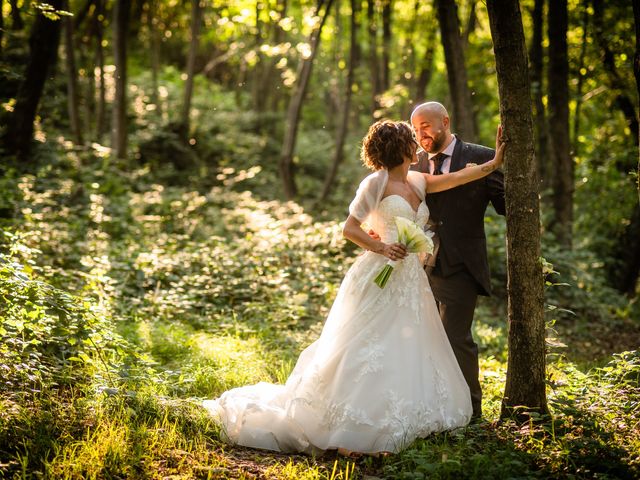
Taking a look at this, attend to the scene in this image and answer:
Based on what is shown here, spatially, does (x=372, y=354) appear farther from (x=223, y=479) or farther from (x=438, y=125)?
(x=438, y=125)

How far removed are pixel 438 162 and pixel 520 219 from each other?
116 cm

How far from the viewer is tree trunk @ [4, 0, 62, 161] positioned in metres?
11.6

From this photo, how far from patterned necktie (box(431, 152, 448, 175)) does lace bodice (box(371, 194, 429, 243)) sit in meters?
0.60

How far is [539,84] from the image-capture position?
13359mm

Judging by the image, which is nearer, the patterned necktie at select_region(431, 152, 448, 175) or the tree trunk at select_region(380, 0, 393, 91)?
the patterned necktie at select_region(431, 152, 448, 175)

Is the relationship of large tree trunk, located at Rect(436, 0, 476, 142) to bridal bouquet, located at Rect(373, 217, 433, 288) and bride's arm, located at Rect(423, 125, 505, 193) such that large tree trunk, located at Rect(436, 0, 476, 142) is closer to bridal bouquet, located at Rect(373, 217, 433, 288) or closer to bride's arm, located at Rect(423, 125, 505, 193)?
bride's arm, located at Rect(423, 125, 505, 193)

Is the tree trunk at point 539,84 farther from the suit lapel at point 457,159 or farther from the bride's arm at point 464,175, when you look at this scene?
the bride's arm at point 464,175

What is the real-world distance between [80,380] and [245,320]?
10.2 ft

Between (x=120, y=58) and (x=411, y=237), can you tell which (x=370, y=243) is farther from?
(x=120, y=58)

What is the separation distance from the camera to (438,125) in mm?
5191

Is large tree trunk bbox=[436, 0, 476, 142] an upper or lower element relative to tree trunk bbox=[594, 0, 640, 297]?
upper

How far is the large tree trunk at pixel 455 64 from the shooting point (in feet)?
33.6

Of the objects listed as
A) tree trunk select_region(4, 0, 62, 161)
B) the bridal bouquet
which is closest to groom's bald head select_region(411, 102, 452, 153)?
the bridal bouquet

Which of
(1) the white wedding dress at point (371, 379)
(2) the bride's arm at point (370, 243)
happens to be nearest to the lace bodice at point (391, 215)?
(1) the white wedding dress at point (371, 379)
